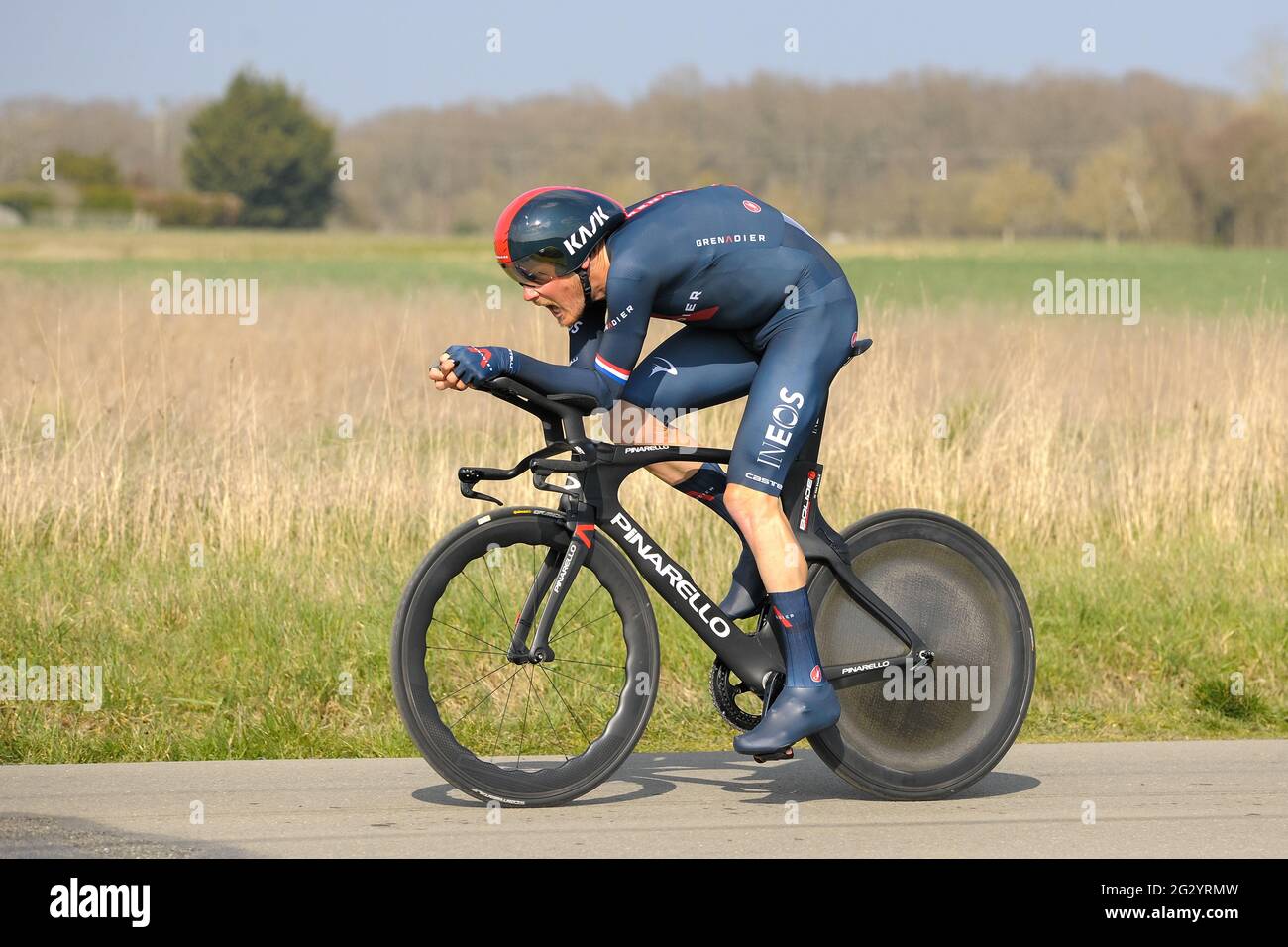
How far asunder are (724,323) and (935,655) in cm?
133

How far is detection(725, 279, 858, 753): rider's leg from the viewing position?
5293 mm

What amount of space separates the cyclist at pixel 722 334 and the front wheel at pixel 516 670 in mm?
382

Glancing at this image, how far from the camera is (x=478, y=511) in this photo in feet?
30.6

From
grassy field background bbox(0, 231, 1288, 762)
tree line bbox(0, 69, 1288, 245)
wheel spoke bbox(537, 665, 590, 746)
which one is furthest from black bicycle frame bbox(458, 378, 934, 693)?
tree line bbox(0, 69, 1288, 245)

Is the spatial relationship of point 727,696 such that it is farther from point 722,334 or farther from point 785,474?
point 722,334

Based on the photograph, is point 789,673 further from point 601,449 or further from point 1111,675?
point 1111,675

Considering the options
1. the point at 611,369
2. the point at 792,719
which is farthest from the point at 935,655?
the point at 611,369

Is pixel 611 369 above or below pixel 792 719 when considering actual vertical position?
above

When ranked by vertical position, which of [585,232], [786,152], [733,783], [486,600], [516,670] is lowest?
[733,783]

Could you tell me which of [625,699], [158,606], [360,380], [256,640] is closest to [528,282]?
[625,699]

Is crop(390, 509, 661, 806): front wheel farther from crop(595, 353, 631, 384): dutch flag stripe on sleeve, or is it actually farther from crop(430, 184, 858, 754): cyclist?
crop(595, 353, 631, 384): dutch flag stripe on sleeve

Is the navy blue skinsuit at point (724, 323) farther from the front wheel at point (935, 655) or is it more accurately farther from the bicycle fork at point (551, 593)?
the front wheel at point (935, 655)

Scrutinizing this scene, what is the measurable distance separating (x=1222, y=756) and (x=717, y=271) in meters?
2.65

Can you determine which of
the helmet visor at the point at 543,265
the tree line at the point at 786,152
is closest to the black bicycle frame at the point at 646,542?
the helmet visor at the point at 543,265
